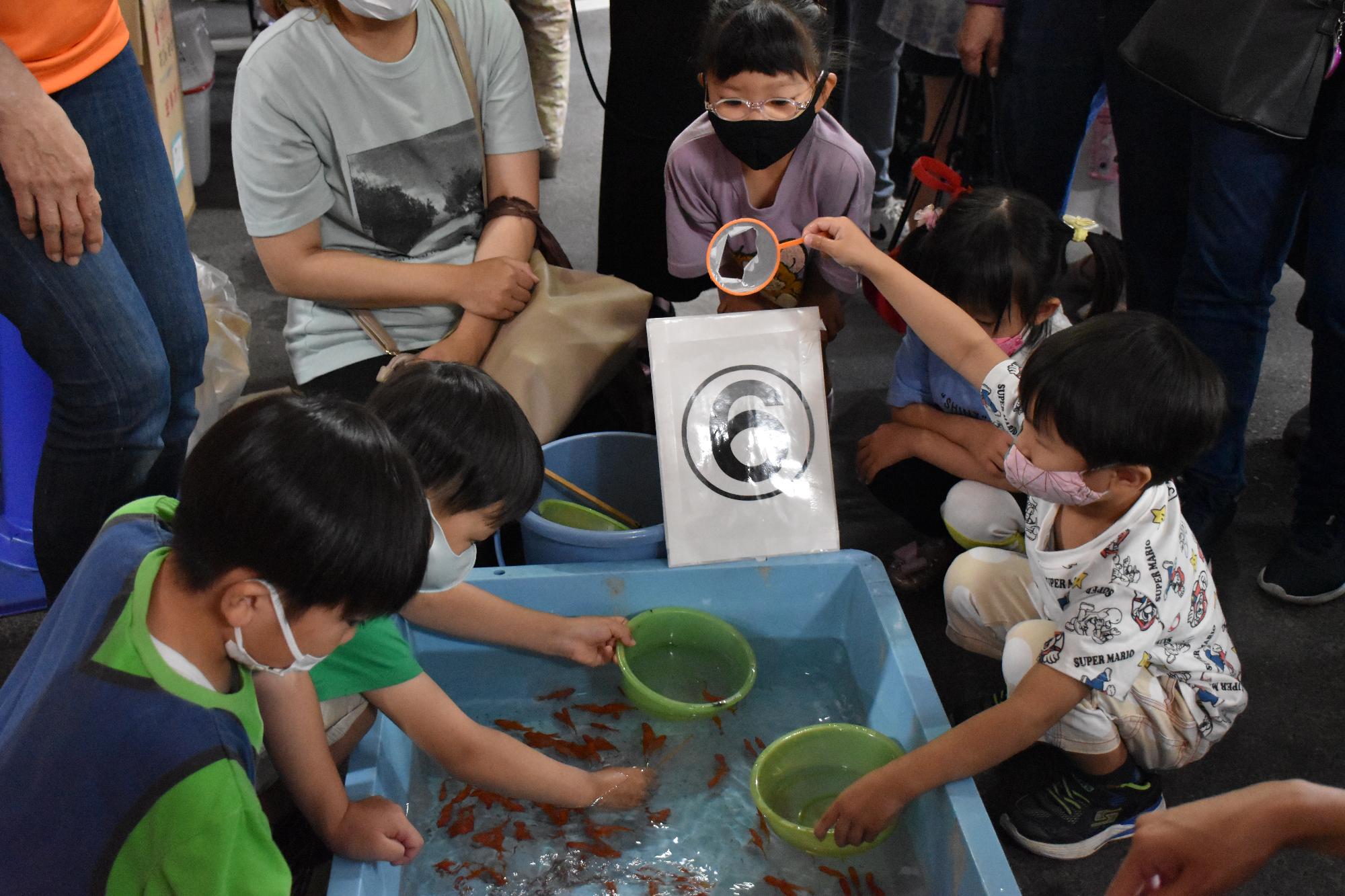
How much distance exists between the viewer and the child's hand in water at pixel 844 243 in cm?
148

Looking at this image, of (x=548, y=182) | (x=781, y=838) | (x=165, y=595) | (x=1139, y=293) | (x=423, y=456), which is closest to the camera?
(x=165, y=595)

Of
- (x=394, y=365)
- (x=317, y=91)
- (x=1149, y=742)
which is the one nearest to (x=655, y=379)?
(x=394, y=365)

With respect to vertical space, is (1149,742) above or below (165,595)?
below

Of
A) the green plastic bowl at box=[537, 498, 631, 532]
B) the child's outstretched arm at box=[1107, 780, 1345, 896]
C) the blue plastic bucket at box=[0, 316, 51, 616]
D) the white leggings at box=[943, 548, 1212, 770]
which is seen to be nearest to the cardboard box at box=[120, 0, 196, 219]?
the blue plastic bucket at box=[0, 316, 51, 616]

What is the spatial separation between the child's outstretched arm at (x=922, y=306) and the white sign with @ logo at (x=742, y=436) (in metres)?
0.17

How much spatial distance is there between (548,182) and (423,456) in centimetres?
241

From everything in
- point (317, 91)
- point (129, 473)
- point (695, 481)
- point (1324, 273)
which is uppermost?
point (317, 91)

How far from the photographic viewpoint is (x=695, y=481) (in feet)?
5.21

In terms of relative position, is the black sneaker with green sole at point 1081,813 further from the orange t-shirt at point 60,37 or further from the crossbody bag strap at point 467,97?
the orange t-shirt at point 60,37

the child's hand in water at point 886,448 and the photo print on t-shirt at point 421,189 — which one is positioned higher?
the photo print on t-shirt at point 421,189

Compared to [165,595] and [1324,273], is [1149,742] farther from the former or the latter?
[165,595]

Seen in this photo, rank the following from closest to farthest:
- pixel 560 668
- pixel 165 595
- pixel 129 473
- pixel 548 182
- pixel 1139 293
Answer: pixel 165 595 → pixel 129 473 → pixel 560 668 → pixel 1139 293 → pixel 548 182

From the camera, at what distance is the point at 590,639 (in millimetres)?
1494

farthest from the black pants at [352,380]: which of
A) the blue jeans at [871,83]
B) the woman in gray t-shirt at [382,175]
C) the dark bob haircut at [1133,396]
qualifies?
the blue jeans at [871,83]
